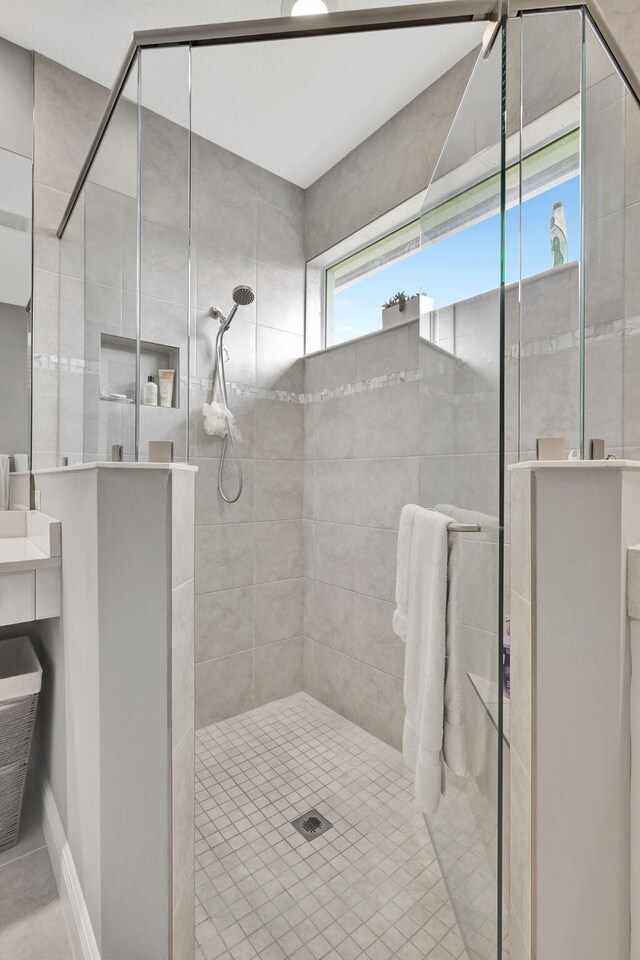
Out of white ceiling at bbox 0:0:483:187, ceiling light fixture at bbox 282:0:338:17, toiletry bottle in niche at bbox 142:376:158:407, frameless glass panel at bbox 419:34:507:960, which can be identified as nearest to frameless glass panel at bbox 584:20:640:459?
frameless glass panel at bbox 419:34:507:960

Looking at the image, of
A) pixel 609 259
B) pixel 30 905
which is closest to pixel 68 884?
pixel 30 905

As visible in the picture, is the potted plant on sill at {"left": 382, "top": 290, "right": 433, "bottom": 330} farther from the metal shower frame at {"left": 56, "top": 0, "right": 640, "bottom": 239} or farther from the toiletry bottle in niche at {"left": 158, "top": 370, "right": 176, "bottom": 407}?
Answer: the toiletry bottle in niche at {"left": 158, "top": 370, "right": 176, "bottom": 407}

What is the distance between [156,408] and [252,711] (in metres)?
1.81

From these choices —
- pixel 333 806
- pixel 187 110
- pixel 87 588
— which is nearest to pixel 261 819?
pixel 333 806

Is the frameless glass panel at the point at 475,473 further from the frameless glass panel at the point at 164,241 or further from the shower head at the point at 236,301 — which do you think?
the shower head at the point at 236,301

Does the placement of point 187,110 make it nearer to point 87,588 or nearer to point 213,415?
point 87,588

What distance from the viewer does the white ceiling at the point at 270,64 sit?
153 cm

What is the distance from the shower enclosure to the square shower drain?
57 mm

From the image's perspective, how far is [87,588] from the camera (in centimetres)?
102

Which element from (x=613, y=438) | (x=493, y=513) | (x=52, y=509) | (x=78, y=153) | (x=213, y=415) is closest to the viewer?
(x=493, y=513)

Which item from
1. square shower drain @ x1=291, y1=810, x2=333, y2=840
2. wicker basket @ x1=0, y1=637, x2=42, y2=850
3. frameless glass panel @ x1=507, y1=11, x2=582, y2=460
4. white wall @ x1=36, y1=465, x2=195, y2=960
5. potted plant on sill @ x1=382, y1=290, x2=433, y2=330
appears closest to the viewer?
frameless glass panel @ x1=507, y1=11, x2=582, y2=460

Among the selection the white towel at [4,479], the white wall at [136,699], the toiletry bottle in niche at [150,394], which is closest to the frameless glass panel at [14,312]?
the white towel at [4,479]

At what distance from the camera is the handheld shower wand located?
6.87ft

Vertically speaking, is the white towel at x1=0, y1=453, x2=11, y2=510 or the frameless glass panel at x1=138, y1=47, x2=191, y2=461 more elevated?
the frameless glass panel at x1=138, y1=47, x2=191, y2=461
